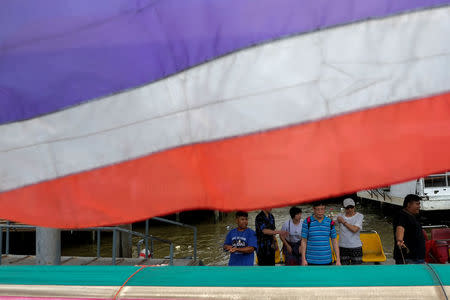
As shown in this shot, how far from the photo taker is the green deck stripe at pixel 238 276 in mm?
2123

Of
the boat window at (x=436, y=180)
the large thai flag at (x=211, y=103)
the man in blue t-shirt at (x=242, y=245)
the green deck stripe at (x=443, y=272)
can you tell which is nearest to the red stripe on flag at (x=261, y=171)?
the large thai flag at (x=211, y=103)

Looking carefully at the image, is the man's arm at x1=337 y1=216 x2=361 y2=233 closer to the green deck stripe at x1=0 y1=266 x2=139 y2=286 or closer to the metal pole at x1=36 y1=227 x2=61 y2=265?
the metal pole at x1=36 y1=227 x2=61 y2=265

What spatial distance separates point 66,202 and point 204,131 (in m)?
0.79

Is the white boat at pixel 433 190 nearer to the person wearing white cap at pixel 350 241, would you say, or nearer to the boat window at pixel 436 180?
the boat window at pixel 436 180

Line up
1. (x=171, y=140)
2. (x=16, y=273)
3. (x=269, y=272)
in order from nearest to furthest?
(x=171, y=140)
(x=269, y=272)
(x=16, y=273)

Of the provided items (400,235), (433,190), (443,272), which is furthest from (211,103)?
(433,190)

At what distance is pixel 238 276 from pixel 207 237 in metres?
21.4

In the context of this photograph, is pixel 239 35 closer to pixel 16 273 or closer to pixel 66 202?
pixel 66 202

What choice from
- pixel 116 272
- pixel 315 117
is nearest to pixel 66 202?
pixel 116 272

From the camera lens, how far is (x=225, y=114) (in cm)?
210

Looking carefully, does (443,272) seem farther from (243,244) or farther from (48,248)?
(48,248)

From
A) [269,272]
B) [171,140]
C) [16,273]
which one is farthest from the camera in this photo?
[16,273]

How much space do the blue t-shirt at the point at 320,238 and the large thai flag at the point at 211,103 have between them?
3.74 metres

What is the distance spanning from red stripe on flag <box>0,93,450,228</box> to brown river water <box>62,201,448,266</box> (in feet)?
39.4
